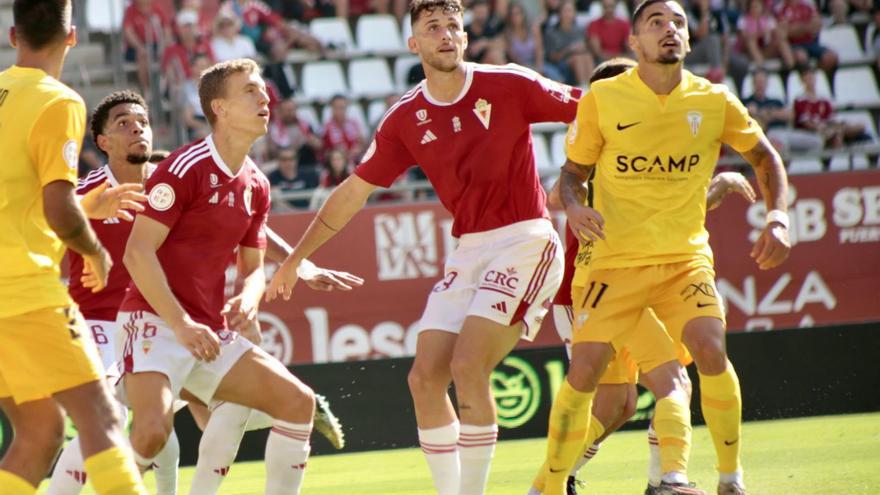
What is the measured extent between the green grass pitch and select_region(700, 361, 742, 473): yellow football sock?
121 centimetres

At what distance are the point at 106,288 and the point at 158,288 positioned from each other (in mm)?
1415

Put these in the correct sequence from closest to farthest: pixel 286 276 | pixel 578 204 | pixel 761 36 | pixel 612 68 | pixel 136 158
A: pixel 578 204 → pixel 286 276 → pixel 136 158 → pixel 612 68 → pixel 761 36

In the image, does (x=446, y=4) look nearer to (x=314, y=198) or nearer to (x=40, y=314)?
(x=40, y=314)

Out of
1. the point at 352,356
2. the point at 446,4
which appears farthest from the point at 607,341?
the point at 352,356

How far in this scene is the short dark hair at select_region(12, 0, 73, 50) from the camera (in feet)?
17.4

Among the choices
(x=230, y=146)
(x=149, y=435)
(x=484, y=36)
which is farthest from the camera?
(x=484, y=36)

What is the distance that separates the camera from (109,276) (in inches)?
299

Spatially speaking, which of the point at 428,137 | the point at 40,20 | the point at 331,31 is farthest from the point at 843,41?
the point at 40,20

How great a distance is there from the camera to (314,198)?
1502cm

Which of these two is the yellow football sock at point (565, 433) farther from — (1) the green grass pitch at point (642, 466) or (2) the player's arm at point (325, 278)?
(1) the green grass pitch at point (642, 466)

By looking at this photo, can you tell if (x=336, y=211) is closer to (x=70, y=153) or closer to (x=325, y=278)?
(x=325, y=278)

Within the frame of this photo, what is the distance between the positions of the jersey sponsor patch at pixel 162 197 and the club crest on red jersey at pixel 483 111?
1.53m

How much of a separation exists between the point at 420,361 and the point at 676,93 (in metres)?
1.77

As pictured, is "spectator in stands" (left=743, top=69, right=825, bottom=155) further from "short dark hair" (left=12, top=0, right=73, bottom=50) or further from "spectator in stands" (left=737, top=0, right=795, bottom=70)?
"short dark hair" (left=12, top=0, right=73, bottom=50)
